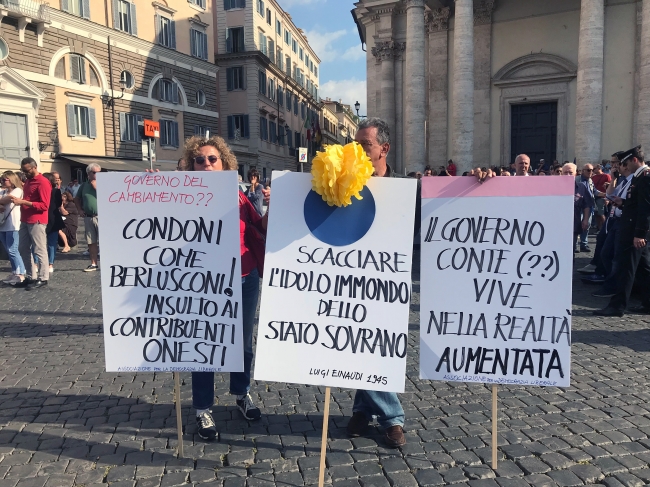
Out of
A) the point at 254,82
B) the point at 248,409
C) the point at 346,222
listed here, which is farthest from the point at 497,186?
the point at 254,82

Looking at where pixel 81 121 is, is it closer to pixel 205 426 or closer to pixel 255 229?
pixel 255 229

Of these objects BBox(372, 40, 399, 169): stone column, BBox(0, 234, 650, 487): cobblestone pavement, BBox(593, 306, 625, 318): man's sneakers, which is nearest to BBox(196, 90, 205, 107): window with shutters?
BBox(372, 40, 399, 169): stone column

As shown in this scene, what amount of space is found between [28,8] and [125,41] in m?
6.17

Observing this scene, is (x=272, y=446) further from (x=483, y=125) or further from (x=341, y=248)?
(x=483, y=125)

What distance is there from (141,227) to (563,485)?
274cm

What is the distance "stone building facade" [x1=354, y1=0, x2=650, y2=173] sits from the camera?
1906 centimetres

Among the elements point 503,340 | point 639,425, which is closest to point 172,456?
point 503,340

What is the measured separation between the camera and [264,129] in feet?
142

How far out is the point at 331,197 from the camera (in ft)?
8.64

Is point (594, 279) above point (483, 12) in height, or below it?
below

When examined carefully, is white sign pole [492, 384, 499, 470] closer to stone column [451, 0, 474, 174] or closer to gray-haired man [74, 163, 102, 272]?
gray-haired man [74, 163, 102, 272]

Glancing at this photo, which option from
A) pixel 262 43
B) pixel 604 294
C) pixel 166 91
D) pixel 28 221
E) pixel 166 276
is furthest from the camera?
pixel 262 43

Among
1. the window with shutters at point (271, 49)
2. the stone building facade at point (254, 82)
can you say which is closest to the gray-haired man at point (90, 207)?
the stone building facade at point (254, 82)

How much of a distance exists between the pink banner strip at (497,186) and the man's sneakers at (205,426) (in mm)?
1937
